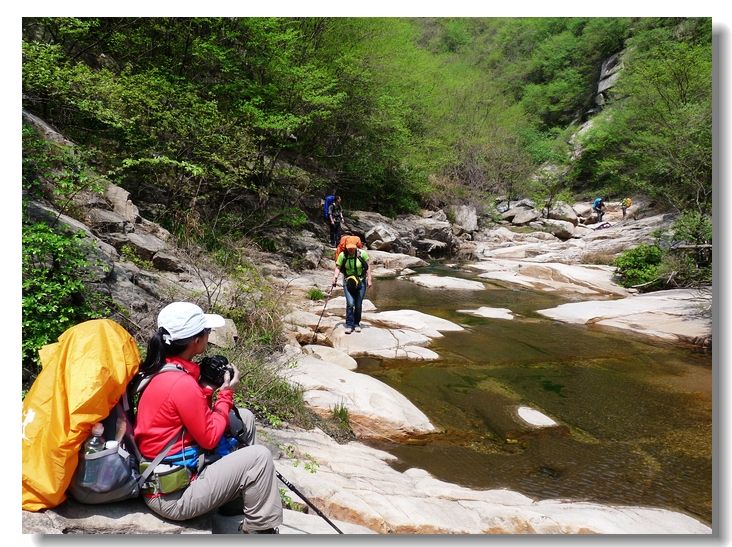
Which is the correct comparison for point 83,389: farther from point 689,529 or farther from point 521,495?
point 689,529

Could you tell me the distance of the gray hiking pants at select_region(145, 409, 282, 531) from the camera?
2355mm

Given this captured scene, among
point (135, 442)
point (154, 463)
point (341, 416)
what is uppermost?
point (135, 442)

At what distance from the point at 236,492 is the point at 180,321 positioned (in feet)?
3.19

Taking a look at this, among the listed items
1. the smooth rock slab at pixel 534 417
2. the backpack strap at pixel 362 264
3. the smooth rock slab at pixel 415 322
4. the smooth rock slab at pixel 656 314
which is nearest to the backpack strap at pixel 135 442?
→ the smooth rock slab at pixel 534 417

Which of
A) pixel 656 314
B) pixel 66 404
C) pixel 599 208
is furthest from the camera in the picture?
pixel 599 208

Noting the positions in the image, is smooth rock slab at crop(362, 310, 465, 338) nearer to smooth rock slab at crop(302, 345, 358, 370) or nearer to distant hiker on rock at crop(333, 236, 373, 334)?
distant hiker on rock at crop(333, 236, 373, 334)

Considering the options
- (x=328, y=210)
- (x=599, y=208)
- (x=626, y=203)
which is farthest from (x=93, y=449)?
(x=599, y=208)

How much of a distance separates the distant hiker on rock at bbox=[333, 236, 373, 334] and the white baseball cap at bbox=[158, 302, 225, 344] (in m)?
5.64

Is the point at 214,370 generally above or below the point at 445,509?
above

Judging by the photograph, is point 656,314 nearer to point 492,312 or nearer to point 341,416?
point 492,312

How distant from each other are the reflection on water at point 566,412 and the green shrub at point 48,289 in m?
3.22

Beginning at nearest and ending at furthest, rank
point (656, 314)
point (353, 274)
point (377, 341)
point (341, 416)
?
point (341, 416) < point (377, 341) < point (353, 274) < point (656, 314)

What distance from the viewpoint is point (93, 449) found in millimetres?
2053

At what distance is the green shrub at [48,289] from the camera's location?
3.68m
